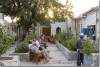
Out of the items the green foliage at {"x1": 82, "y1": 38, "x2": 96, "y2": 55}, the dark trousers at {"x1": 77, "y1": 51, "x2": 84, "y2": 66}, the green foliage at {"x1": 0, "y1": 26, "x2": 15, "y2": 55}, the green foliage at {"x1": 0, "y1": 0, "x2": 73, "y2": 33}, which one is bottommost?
the dark trousers at {"x1": 77, "y1": 51, "x2": 84, "y2": 66}

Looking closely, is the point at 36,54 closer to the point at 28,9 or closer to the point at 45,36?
the point at 28,9

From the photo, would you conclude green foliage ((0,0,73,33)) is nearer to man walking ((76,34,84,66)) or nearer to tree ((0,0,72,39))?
tree ((0,0,72,39))

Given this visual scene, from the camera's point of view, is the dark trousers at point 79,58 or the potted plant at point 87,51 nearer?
the dark trousers at point 79,58

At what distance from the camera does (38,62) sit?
59.3 ft

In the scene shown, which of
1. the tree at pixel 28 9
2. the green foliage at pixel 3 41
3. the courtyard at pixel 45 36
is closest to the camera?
the green foliage at pixel 3 41

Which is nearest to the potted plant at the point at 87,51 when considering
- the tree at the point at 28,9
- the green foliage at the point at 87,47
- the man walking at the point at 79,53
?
the green foliage at the point at 87,47

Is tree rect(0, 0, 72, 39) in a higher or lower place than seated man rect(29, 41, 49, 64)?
higher

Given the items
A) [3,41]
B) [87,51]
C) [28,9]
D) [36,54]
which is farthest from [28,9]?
[3,41]

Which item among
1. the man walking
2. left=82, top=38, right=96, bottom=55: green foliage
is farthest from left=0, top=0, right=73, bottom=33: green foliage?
the man walking

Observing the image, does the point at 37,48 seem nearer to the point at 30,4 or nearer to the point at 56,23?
the point at 30,4

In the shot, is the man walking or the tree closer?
the man walking

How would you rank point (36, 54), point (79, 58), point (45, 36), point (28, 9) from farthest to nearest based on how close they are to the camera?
1. point (45, 36)
2. point (28, 9)
3. point (36, 54)
4. point (79, 58)

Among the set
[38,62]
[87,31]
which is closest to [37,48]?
[38,62]

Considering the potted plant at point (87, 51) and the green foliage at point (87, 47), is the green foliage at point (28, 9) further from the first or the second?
the potted plant at point (87, 51)
